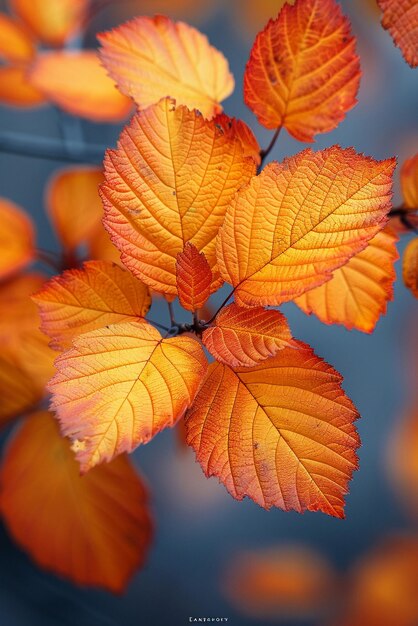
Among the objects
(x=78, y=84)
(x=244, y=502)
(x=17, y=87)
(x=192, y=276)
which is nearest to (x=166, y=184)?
(x=192, y=276)

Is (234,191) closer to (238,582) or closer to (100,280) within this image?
(100,280)

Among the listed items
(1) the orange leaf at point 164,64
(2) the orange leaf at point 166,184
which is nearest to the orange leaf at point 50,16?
(1) the orange leaf at point 164,64

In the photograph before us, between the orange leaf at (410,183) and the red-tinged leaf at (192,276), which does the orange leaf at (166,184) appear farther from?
the orange leaf at (410,183)

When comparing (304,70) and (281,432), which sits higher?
(304,70)

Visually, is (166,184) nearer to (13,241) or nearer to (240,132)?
(240,132)

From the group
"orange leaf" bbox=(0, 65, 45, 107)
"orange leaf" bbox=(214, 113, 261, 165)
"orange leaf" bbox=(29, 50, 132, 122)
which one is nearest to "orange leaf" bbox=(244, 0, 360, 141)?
"orange leaf" bbox=(214, 113, 261, 165)

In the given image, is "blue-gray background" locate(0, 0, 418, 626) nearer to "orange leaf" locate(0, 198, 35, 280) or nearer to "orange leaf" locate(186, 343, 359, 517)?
"orange leaf" locate(0, 198, 35, 280)

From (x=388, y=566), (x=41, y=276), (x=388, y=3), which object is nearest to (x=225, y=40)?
(x=41, y=276)
